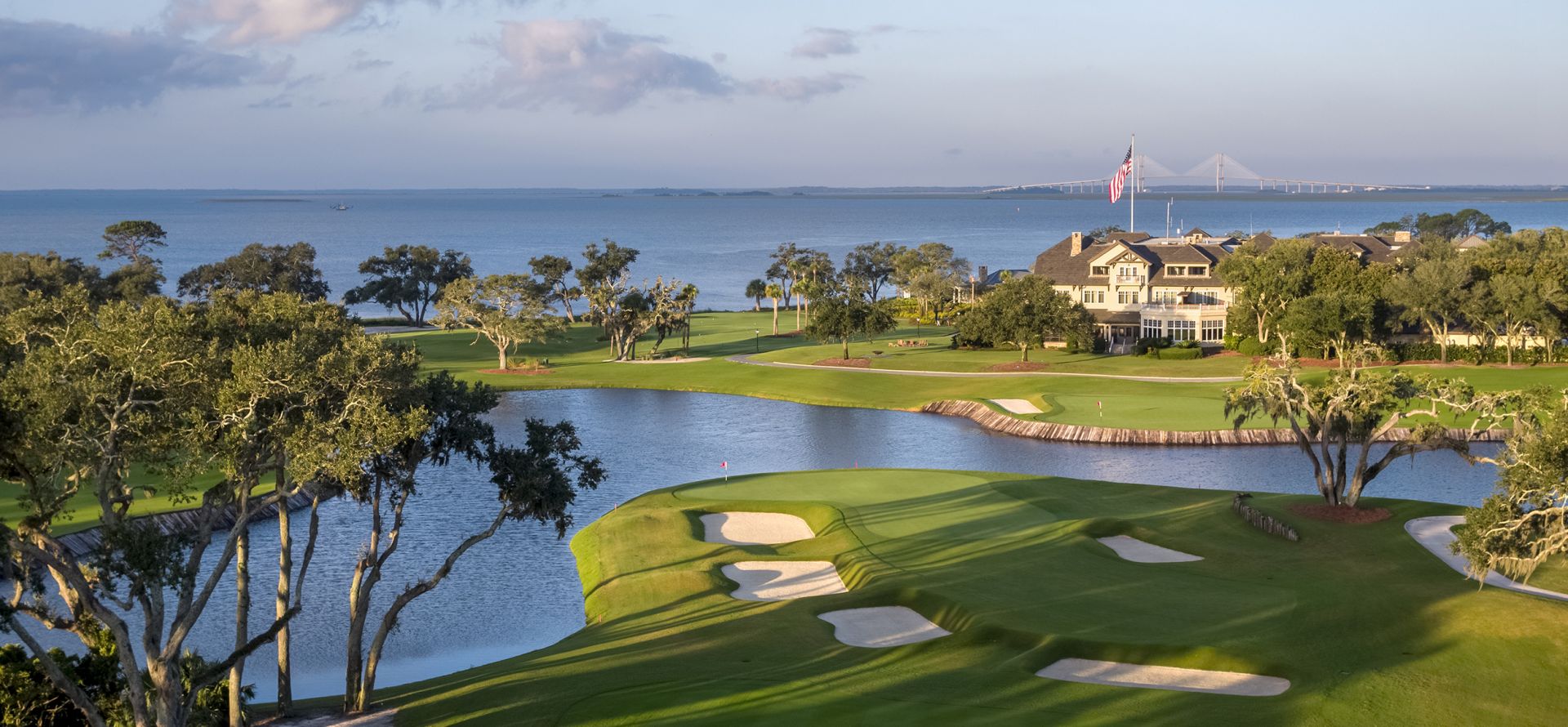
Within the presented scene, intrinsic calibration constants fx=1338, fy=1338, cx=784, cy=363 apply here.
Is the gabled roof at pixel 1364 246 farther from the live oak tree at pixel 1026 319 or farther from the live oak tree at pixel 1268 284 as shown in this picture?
the live oak tree at pixel 1026 319

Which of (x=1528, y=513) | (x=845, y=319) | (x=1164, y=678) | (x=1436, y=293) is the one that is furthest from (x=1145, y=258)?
(x=1164, y=678)

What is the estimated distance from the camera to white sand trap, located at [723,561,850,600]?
3666cm

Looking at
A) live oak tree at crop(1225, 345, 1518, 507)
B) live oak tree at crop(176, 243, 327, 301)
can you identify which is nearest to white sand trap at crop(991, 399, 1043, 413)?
live oak tree at crop(1225, 345, 1518, 507)

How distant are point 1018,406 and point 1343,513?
31.5 m

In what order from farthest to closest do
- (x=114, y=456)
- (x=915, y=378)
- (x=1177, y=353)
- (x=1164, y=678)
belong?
1. (x=1177, y=353)
2. (x=915, y=378)
3. (x=1164, y=678)
4. (x=114, y=456)

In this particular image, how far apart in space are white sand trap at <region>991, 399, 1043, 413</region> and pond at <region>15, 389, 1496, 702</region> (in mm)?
2643

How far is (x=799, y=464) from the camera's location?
59.9 metres

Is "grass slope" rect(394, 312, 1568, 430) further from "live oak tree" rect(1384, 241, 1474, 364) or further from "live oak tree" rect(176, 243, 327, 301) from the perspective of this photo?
"live oak tree" rect(176, 243, 327, 301)

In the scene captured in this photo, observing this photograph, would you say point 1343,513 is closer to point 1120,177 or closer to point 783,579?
point 783,579

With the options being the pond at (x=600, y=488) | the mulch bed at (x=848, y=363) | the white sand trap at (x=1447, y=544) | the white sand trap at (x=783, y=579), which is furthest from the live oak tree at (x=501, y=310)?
the white sand trap at (x=1447, y=544)

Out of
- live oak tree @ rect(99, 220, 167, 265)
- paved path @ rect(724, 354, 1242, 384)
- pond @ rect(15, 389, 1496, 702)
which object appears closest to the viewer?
pond @ rect(15, 389, 1496, 702)

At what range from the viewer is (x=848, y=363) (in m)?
90.8

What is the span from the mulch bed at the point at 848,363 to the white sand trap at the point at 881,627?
5599 cm

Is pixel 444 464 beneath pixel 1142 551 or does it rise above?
above
